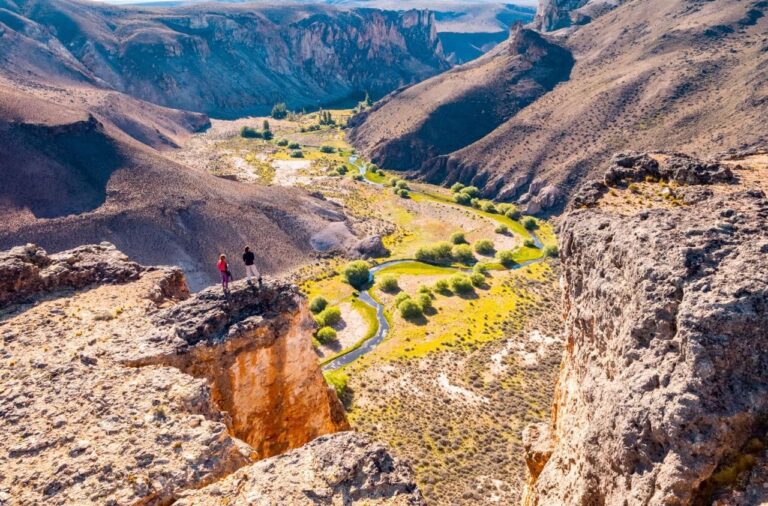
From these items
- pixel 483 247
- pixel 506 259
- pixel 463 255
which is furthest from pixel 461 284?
pixel 483 247

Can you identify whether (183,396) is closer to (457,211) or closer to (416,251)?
(416,251)

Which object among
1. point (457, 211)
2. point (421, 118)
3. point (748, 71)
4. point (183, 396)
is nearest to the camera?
point (183, 396)

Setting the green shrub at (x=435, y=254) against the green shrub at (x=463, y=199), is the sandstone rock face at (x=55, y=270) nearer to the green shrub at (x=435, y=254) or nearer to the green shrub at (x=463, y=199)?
the green shrub at (x=435, y=254)

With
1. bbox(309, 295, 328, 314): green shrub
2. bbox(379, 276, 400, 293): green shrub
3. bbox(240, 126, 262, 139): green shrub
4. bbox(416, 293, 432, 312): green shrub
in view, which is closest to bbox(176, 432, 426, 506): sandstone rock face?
bbox(416, 293, 432, 312): green shrub

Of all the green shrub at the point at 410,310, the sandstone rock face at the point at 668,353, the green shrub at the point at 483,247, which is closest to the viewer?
the sandstone rock face at the point at 668,353

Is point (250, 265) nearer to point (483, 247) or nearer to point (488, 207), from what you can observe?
point (483, 247)

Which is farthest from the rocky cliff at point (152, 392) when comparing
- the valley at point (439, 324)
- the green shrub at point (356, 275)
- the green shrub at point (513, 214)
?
the green shrub at point (513, 214)

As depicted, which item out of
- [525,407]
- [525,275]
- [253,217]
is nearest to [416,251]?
[525,275]
